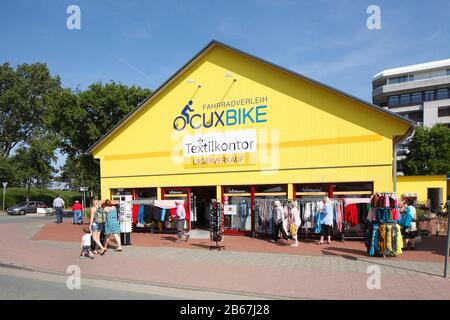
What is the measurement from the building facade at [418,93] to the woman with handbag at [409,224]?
5240 centimetres

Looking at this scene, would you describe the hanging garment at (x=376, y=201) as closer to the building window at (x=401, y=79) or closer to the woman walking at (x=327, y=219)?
the woman walking at (x=327, y=219)

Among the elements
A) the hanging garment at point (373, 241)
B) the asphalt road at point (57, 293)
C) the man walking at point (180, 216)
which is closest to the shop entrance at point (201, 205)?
the man walking at point (180, 216)

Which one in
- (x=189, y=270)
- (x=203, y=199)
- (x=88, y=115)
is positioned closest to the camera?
(x=189, y=270)

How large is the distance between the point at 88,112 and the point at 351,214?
961 inches

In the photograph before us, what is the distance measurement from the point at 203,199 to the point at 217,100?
16.7 feet

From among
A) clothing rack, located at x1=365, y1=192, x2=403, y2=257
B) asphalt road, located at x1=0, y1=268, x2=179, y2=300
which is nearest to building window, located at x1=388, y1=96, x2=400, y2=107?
clothing rack, located at x1=365, y1=192, x2=403, y2=257

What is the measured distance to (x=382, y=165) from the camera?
50.2 ft

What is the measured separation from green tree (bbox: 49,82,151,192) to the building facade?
44749mm

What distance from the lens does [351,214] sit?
15.2 meters

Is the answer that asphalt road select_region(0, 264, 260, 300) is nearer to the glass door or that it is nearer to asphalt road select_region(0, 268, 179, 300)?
asphalt road select_region(0, 268, 179, 300)

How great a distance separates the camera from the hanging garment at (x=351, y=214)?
15.1 m

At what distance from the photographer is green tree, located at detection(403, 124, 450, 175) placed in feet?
152
